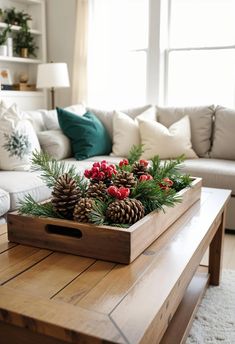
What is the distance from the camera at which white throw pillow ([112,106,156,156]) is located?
3.38m

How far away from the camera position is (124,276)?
988 mm

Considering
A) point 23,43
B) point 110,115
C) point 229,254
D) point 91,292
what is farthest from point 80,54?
point 91,292

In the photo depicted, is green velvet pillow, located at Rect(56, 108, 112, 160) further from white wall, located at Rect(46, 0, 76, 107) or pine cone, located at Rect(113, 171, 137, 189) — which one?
pine cone, located at Rect(113, 171, 137, 189)

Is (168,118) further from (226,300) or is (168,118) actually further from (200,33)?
(226,300)

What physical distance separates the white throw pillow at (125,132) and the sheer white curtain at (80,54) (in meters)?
1.13

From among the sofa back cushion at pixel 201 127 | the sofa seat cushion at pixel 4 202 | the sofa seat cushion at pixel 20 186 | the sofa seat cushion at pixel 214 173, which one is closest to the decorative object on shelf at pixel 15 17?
the sofa back cushion at pixel 201 127

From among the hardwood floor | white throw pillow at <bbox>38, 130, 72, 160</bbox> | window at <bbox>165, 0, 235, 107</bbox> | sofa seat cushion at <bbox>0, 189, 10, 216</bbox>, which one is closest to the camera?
sofa seat cushion at <bbox>0, 189, 10, 216</bbox>

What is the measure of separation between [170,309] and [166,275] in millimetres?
84

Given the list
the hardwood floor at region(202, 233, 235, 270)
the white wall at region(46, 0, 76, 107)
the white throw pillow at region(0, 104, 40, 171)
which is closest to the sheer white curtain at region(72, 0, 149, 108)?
the white wall at region(46, 0, 76, 107)

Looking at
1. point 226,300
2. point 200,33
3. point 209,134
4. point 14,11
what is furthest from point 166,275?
point 14,11

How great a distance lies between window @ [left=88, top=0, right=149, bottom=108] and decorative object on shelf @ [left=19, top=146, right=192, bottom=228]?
3.02 metres

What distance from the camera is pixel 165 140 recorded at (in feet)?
10.6

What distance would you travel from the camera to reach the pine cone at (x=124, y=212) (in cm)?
115

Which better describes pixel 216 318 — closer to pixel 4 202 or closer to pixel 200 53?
pixel 4 202
